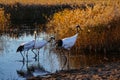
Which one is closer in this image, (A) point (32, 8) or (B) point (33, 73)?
(B) point (33, 73)

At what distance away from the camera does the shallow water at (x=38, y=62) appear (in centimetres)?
1360

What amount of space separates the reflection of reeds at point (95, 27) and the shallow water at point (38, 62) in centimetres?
55

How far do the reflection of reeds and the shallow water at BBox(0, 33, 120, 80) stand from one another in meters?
0.55

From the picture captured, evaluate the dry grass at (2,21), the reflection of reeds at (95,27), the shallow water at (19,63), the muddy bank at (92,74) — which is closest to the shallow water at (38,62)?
the shallow water at (19,63)

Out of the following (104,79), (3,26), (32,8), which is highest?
(32,8)

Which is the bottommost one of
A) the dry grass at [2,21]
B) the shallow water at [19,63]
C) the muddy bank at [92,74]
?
the muddy bank at [92,74]

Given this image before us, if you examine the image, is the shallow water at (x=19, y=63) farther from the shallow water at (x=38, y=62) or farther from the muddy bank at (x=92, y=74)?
the muddy bank at (x=92, y=74)

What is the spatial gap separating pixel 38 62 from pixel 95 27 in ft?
10.7

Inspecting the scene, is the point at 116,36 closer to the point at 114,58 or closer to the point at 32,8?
the point at 114,58

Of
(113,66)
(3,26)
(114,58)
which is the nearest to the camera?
(113,66)

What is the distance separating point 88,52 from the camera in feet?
53.8

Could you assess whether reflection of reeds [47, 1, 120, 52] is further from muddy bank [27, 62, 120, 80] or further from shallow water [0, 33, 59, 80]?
muddy bank [27, 62, 120, 80]

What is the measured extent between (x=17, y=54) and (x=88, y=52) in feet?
9.66

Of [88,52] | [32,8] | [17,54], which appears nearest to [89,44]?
[88,52]
